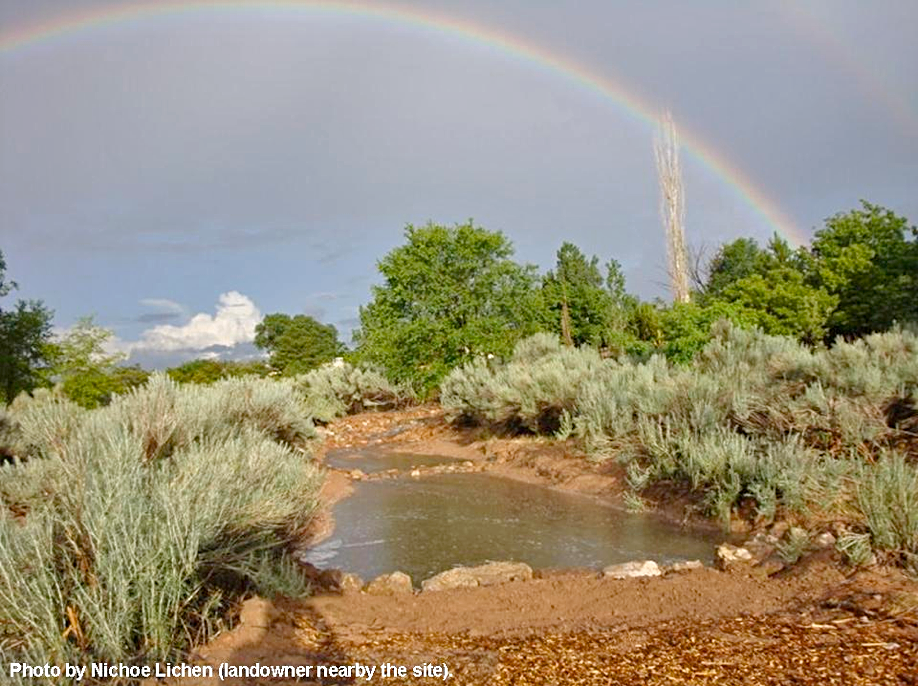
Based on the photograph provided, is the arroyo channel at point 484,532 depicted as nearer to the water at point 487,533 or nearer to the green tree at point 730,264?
the water at point 487,533

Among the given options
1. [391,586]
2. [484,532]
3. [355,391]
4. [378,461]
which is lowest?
[391,586]

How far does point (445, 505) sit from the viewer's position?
12492 mm

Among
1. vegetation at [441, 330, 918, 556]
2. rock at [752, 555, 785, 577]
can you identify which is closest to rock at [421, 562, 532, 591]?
rock at [752, 555, 785, 577]

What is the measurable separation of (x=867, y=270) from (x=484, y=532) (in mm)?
25795

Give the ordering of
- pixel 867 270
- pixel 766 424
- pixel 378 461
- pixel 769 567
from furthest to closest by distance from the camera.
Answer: pixel 867 270 < pixel 378 461 < pixel 766 424 < pixel 769 567

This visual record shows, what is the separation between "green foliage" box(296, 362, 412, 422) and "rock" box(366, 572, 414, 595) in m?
22.8

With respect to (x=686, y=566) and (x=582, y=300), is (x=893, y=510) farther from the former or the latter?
(x=582, y=300)

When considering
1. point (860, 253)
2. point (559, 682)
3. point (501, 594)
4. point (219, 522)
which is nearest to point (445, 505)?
point (501, 594)

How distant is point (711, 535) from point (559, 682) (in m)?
5.90

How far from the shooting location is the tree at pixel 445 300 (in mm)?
24484

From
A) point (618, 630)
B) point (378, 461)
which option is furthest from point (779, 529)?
point (378, 461)

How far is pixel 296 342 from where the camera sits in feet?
224

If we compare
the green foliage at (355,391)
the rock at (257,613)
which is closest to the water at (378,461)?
the green foliage at (355,391)

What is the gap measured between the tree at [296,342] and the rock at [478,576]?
54704mm
